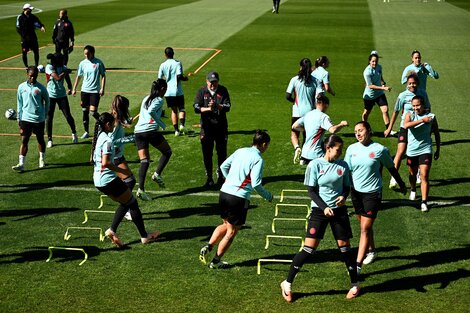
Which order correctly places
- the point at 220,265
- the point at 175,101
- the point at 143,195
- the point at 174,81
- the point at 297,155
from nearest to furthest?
the point at 220,265 < the point at 143,195 < the point at 297,155 < the point at 174,81 < the point at 175,101

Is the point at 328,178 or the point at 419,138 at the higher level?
the point at 328,178

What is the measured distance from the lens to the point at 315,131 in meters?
12.9

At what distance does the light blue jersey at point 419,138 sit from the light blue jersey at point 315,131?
1.52 meters

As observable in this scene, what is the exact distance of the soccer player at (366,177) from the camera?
406 inches

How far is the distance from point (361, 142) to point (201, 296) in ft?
10.3

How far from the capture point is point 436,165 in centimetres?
1600

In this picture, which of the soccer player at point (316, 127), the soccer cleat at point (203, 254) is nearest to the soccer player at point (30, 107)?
the soccer player at point (316, 127)

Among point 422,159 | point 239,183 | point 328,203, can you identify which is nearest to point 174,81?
point 422,159

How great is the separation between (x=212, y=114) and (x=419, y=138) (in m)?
4.02

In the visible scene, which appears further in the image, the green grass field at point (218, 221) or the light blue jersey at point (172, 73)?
the light blue jersey at point (172, 73)

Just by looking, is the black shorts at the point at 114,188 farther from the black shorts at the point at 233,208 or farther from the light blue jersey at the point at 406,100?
the light blue jersey at the point at 406,100

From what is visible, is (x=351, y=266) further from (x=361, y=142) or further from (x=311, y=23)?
(x=311, y=23)

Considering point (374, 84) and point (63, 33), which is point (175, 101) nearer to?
point (374, 84)

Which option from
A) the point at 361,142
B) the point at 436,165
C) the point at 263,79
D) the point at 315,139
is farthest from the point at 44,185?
the point at 263,79
